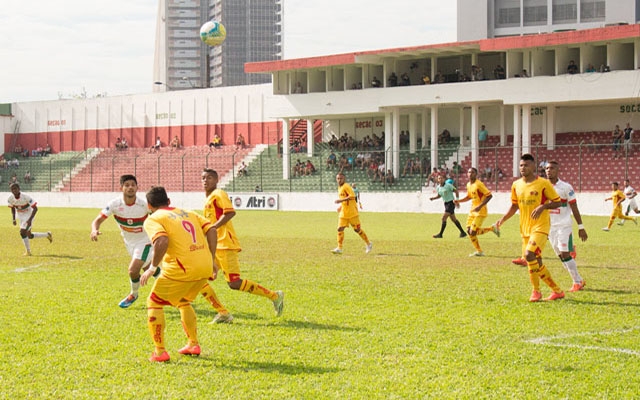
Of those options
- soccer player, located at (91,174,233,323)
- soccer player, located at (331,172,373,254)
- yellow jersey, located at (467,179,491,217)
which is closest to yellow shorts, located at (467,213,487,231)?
yellow jersey, located at (467,179,491,217)

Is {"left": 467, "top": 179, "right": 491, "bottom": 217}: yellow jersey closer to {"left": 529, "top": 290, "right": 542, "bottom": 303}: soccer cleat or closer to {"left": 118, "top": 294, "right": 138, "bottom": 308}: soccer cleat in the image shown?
{"left": 529, "top": 290, "right": 542, "bottom": 303}: soccer cleat

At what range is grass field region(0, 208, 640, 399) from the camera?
767 centimetres

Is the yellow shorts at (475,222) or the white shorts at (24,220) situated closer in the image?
the yellow shorts at (475,222)

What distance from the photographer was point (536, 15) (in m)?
71.2

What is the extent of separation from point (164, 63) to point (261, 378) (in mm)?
152990

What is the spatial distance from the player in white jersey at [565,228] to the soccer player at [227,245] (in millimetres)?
4974

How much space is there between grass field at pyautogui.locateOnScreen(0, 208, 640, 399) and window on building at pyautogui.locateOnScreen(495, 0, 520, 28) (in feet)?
193

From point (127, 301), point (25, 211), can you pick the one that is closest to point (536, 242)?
point (127, 301)

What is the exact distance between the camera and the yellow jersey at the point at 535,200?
12.7 m

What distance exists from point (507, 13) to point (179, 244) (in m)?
69.5

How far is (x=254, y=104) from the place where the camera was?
67.5m

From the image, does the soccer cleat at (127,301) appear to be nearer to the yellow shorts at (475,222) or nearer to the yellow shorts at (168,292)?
the yellow shorts at (168,292)

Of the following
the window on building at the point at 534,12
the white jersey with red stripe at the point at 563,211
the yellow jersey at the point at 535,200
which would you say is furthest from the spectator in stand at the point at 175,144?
the yellow jersey at the point at 535,200

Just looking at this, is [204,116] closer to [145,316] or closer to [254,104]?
[254,104]
